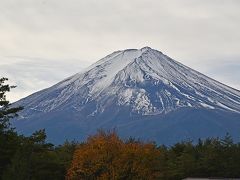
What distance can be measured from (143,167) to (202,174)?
22.4ft

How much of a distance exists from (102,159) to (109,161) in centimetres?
→ 57

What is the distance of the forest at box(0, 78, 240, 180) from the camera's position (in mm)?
36312

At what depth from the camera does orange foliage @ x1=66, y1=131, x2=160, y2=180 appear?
43375 mm

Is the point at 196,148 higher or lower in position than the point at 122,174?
higher

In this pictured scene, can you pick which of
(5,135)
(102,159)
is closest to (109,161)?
(102,159)

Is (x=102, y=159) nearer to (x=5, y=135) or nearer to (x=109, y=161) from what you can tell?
(x=109, y=161)

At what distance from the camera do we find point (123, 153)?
44344mm

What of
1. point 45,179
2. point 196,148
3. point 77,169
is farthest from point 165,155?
point 45,179

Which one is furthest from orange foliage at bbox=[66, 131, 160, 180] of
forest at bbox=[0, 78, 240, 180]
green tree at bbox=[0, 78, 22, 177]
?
green tree at bbox=[0, 78, 22, 177]

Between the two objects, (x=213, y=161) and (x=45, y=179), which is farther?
(x=213, y=161)

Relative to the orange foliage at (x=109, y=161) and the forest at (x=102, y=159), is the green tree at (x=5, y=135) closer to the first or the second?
the forest at (x=102, y=159)

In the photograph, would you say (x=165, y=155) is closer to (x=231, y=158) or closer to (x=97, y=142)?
(x=231, y=158)

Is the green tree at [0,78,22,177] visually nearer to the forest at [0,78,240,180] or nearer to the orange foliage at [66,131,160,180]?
the forest at [0,78,240,180]

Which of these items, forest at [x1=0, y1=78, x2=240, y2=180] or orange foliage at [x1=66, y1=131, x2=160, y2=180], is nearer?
forest at [x1=0, y1=78, x2=240, y2=180]
